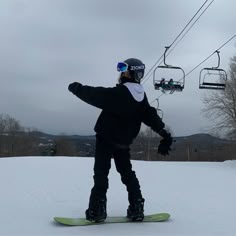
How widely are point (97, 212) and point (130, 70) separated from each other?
1534mm

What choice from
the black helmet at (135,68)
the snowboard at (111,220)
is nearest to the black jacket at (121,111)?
the black helmet at (135,68)

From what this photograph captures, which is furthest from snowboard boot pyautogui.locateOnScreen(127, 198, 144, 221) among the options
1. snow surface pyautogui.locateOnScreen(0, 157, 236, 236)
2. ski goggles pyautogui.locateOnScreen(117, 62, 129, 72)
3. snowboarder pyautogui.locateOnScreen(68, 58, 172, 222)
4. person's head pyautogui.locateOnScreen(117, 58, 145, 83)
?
ski goggles pyautogui.locateOnScreen(117, 62, 129, 72)

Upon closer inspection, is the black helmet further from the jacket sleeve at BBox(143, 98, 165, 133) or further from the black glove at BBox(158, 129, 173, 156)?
the black glove at BBox(158, 129, 173, 156)

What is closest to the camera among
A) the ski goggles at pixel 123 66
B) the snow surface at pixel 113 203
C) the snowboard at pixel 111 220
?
the snow surface at pixel 113 203

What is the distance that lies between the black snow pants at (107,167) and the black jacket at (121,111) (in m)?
0.10

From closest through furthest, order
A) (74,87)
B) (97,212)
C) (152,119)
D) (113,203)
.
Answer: (74,87) < (97,212) < (152,119) < (113,203)

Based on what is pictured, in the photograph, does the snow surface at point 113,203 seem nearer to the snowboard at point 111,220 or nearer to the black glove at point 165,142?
the snowboard at point 111,220

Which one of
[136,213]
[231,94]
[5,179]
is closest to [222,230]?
[136,213]

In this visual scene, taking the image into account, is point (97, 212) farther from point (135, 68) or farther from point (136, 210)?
point (135, 68)

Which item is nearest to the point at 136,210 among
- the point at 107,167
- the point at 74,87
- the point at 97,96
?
the point at 107,167

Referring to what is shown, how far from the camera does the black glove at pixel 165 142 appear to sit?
15.5 ft

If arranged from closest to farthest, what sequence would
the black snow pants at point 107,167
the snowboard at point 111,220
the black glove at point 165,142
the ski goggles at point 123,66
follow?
the snowboard at point 111,220 → the black snow pants at point 107,167 → the ski goggles at point 123,66 → the black glove at point 165,142

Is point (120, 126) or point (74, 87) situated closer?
point (74, 87)

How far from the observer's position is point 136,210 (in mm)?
4539
